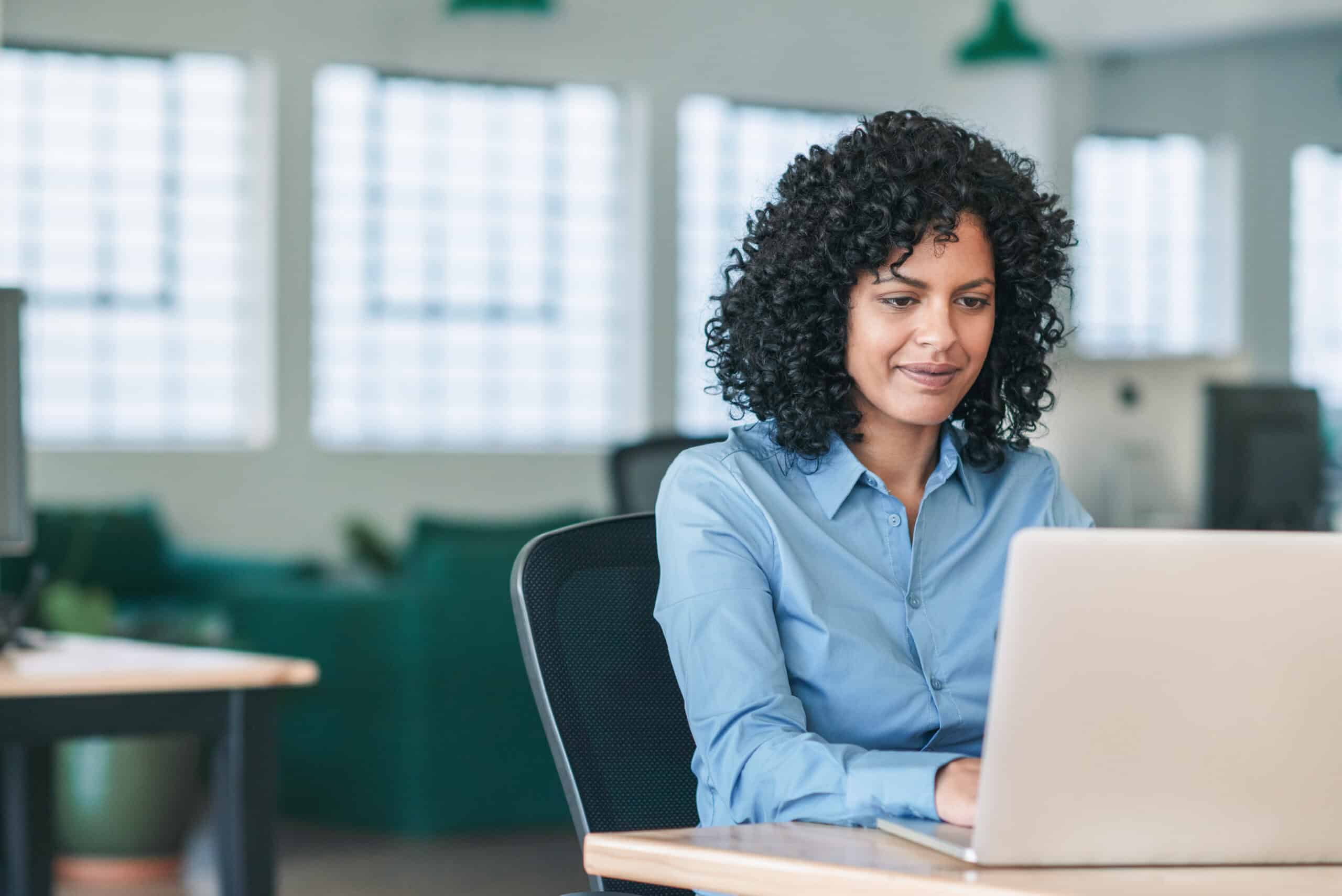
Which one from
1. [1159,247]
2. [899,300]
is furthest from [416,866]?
[1159,247]

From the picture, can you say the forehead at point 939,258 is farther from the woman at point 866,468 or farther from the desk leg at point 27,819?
the desk leg at point 27,819

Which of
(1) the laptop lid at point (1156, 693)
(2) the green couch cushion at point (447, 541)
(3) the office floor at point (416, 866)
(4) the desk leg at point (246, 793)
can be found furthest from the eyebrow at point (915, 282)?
(2) the green couch cushion at point (447, 541)

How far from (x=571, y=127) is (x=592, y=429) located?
52.0 inches

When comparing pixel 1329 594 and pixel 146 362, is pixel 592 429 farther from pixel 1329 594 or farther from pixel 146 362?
pixel 1329 594

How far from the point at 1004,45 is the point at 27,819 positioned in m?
4.85

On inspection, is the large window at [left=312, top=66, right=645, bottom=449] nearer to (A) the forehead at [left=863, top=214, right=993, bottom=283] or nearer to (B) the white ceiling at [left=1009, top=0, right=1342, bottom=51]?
(B) the white ceiling at [left=1009, top=0, right=1342, bottom=51]

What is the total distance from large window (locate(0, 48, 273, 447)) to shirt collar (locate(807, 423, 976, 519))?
5.56m

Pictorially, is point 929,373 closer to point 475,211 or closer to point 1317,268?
point 475,211

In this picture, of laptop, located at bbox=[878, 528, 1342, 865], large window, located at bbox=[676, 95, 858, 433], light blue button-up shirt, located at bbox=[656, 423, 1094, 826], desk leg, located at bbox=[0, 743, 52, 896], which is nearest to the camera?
laptop, located at bbox=[878, 528, 1342, 865]

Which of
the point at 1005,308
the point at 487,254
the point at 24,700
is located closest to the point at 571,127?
the point at 487,254

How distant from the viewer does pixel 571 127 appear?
7.63m

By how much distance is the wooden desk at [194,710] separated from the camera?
2.45 metres

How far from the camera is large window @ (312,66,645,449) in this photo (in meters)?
7.18

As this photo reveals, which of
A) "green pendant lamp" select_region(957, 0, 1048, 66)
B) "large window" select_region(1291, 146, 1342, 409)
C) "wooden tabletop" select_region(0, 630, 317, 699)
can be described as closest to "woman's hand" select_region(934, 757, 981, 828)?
"wooden tabletop" select_region(0, 630, 317, 699)
